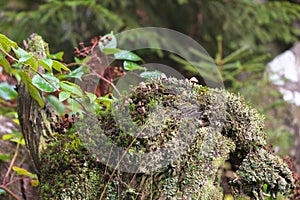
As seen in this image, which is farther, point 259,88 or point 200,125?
point 259,88

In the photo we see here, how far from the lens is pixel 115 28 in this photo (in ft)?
10.5

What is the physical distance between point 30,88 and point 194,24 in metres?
2.93

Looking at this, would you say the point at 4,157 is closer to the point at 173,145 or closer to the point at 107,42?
the point at 107,42

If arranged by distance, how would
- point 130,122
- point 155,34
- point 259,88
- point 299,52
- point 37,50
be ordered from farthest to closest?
point 155,34 → point 299,52 → point 259,88 → point 37,50 → point 130,122

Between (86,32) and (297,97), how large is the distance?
6.16ft

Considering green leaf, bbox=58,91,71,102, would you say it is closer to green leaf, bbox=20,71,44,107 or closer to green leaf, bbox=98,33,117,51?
green leaf, bbox=20,71,44,107

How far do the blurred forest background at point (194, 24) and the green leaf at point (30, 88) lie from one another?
5.34 feet

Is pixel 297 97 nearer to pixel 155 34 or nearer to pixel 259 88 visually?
pixel 259 88

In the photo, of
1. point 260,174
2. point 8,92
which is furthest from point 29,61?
point 260,174

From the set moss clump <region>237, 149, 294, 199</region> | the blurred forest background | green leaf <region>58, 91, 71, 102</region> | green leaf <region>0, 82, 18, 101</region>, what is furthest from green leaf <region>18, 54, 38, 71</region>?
the blurred forest background

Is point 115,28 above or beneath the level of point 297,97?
above

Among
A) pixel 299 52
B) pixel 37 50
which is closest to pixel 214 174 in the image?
pixel 37 50

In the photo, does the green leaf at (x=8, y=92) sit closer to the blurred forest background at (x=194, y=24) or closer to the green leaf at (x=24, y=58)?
the green leaf at (x=24, y=58)

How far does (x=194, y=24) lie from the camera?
3.85m
